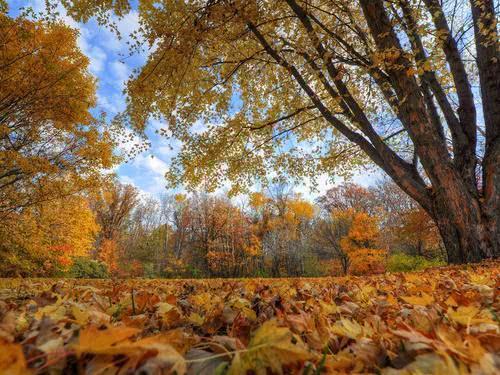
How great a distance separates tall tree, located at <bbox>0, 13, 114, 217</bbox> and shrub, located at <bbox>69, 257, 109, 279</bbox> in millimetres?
10414

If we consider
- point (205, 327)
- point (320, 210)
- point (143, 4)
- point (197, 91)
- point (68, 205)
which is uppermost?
point (320, 210)

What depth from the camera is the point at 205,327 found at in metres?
0.88

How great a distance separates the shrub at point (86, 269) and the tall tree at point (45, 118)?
34.2 ft

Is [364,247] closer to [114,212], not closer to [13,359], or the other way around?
[114,212]

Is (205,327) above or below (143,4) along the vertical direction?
below

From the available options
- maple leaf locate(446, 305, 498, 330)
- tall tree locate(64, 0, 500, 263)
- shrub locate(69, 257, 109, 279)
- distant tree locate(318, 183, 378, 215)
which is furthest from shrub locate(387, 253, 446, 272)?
maple leaf locate(446, 305, 498, 330)

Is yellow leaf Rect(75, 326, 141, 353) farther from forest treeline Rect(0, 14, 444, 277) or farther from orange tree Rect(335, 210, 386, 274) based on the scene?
orange tree Rect(335, 210, 386, 274)

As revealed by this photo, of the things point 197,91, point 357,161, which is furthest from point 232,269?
point 197,91

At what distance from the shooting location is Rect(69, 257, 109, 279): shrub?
18987 mm

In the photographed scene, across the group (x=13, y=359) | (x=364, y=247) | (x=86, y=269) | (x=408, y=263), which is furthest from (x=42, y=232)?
(x=364, y=247)

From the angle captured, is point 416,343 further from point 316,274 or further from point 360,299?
point 316,274

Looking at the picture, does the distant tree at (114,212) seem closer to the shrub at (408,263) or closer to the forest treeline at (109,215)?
the forest treeline at (109,215)

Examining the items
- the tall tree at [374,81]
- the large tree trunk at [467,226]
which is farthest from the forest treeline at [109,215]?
the large tree trunk at [467,226]

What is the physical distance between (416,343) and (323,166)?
9042 millimetres
